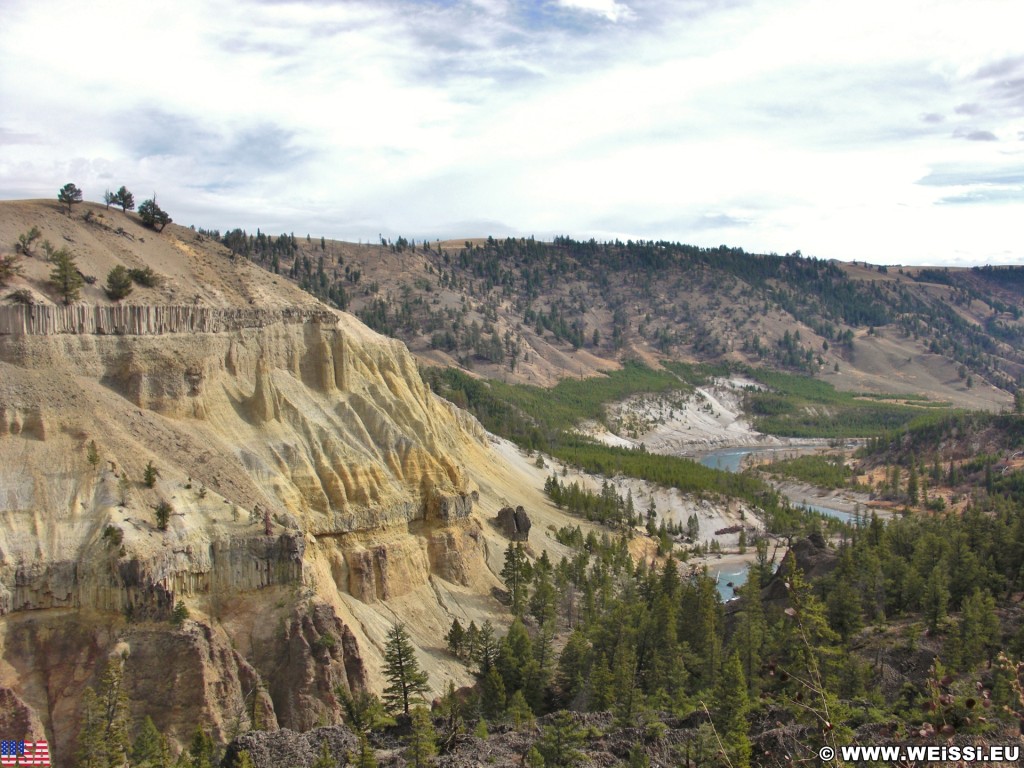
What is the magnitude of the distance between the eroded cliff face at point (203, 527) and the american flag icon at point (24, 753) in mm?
658

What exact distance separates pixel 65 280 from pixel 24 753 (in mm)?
26462

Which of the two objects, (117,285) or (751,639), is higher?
(117,285)

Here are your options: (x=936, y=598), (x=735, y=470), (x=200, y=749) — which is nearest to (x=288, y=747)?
(x=200, y=749)

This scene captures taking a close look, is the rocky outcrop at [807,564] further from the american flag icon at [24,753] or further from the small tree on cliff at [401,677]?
the american flag icon at [24,753]

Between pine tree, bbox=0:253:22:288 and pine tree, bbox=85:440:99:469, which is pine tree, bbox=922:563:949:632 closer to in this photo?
pine tree, bbox=85:440:99:469

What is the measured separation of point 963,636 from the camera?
51531 mm

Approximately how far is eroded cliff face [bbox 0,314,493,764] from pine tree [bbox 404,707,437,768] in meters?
7.05

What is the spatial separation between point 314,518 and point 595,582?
91.9 ft

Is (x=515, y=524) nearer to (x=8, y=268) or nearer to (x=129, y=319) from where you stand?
(x=129, y=319)

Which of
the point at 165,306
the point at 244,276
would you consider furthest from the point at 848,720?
the point at 244,276

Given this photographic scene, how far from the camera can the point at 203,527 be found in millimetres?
43594

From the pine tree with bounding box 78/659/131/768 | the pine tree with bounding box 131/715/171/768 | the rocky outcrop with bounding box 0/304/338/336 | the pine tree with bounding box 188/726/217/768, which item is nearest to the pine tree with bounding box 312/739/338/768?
the pine tree with bounding box 188/726/217/768

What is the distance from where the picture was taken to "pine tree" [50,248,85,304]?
165 feet

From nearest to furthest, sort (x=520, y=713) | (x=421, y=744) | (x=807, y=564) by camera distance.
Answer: (x=421, y=744) → (x=520, y=713) → (x=807, y=564)
